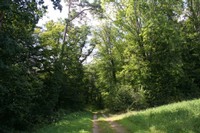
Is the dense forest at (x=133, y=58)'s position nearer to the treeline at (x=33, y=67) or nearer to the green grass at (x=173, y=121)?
the treeline at (x=33, y=67)

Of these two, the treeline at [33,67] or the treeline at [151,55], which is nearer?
the treeline at [33,67]

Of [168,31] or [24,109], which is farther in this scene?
[168,31]

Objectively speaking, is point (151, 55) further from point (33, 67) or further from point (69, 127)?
point (69, 127)

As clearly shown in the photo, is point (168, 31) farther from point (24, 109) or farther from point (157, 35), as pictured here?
point (24, 109)

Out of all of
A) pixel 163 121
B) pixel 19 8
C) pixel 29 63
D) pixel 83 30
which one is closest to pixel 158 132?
pixel 163 121

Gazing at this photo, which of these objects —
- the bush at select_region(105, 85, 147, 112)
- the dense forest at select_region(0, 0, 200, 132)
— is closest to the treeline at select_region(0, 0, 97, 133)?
the dense forest at select_region(0, 0, 200, 132)

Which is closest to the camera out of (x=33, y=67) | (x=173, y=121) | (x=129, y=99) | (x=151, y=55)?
(x=173, y=121)

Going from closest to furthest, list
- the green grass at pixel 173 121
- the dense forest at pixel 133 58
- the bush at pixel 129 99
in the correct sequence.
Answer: the green grass at pixel 173 121, the dense forest at pixel 133 58, the bush at pixel 129 99

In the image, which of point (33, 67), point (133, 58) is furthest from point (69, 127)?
point (133, 58)

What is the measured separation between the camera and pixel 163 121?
16.7 metres

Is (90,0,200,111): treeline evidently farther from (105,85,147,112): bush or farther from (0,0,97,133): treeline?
(0,0,97,133): treeline

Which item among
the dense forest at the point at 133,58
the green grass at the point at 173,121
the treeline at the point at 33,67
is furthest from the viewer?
the dense forest at the point at 133,58

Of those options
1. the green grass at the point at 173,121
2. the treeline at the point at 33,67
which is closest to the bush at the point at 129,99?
the treeline at the point at 33,67

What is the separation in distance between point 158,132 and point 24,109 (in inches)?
415
